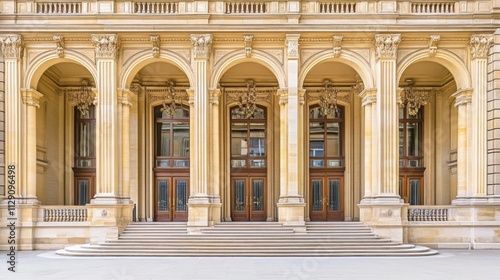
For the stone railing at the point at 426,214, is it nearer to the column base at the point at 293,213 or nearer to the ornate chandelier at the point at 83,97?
the column base at the point at 293,213

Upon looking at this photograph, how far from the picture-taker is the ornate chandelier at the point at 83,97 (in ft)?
90.7

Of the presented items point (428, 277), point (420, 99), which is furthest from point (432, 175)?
point (428, 277)

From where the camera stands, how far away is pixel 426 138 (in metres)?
28.2

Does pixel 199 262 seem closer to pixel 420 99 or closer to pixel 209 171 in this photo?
pixel 209 171

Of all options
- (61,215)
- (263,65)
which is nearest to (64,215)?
(61,215)

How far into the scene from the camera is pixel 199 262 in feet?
62.8

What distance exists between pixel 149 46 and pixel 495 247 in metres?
16.0

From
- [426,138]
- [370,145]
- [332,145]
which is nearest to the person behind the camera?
[370,145]

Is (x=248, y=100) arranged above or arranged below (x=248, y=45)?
below

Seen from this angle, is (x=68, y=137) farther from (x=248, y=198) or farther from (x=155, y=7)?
(x=248, y=198)

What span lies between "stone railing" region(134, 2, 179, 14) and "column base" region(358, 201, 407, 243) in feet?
36.8

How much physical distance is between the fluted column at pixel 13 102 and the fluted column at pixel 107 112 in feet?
10.2

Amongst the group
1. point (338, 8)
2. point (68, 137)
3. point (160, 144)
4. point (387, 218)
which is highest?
point (338, 8)

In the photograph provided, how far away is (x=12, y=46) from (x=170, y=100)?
24.4ft
